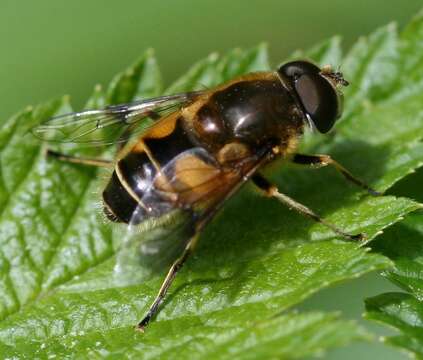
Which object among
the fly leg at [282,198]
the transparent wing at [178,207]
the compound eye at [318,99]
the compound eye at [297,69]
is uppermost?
the compound eye at [297,69]

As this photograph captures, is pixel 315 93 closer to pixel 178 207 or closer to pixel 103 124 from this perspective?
pixel 178 207

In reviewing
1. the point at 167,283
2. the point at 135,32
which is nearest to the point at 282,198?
the point at 167,283

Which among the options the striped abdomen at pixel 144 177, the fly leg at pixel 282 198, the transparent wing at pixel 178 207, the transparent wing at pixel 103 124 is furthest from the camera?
the transparent wing at pixel 103 124

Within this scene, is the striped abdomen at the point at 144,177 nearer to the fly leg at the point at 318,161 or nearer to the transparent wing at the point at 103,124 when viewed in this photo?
the transparent wing at the point at 103,124

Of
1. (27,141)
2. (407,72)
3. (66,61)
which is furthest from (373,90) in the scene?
(66,61)

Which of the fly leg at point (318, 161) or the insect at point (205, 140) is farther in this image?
the fly leg at point (318, 161)

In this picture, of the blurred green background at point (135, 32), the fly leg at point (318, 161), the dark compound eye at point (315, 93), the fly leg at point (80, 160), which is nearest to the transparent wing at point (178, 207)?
the fly leg at point (318, 161)
